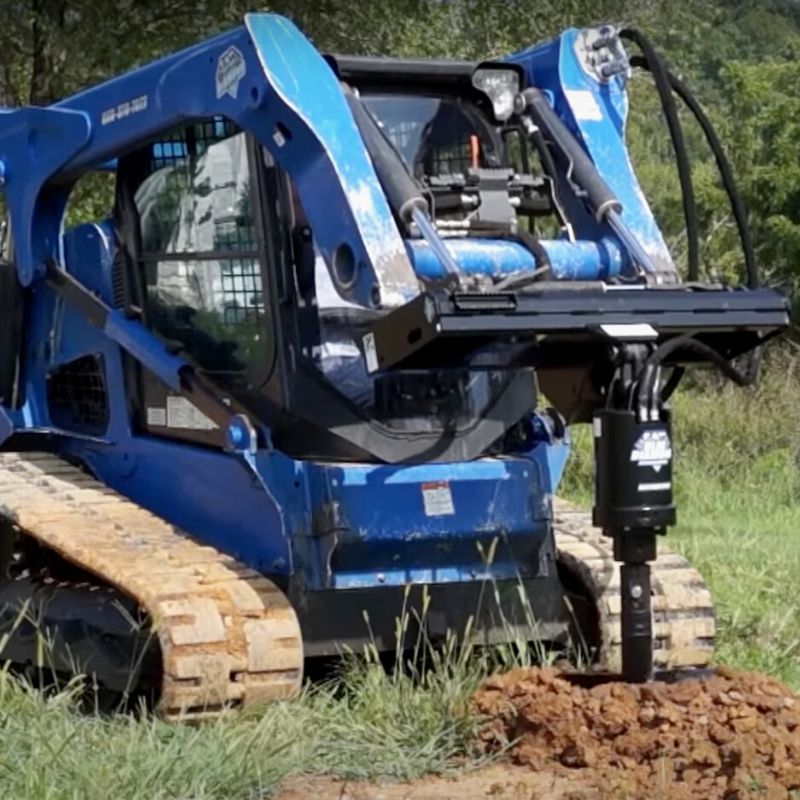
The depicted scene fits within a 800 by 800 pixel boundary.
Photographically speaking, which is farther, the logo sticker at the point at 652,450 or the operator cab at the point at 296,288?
the operator cab at the point at 296,288

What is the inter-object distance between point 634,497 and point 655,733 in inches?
26.0

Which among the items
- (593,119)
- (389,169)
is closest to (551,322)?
(389,169)

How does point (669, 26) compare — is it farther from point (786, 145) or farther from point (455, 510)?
point (455, 510)

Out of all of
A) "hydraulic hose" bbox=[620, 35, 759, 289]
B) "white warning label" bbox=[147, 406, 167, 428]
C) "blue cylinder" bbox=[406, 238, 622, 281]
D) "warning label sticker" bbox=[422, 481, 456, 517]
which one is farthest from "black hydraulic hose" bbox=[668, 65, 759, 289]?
"white warning label" bbox=[147, 406, 167, 428]

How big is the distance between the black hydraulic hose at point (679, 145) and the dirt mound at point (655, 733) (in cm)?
145

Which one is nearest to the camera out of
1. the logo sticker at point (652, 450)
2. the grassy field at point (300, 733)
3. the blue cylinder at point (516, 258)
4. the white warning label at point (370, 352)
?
the grassy field at point (300, 733)

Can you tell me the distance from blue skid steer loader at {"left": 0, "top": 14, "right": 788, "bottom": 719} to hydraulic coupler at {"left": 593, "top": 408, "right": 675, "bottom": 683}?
0.01 meters

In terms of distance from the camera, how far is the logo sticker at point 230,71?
6.25 metres

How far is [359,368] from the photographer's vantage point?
6484 mm

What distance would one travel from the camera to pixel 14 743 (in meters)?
5.36

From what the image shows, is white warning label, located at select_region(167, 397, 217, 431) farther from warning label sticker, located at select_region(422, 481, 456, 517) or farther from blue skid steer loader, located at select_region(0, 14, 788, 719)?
warning label sticker, located at select_region(422, 481, 456, 517)

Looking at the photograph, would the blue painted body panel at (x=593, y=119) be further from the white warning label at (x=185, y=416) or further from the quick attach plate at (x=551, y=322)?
the white warning label at (x=185, y=416)

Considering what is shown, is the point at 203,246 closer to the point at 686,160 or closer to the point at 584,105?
the point at 584,105

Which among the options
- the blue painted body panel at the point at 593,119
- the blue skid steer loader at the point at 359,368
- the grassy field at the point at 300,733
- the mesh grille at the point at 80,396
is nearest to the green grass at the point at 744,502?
the grassy field at the point at 300,733
